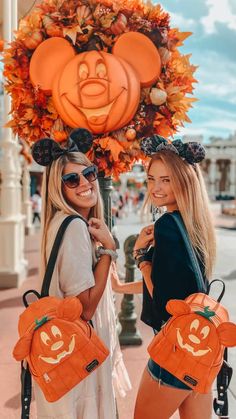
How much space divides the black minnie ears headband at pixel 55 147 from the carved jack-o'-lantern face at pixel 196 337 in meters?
0.97

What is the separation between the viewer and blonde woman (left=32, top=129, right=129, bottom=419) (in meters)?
1.71

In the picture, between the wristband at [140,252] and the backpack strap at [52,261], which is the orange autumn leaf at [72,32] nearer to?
the backpack strap at [52,261]

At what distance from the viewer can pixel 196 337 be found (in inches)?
61.4

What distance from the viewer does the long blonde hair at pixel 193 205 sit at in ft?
5.79

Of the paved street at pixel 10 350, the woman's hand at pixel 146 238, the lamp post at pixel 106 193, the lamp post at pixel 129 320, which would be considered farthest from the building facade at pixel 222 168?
the woman's hand at pixel 146 238

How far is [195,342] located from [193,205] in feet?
1.99

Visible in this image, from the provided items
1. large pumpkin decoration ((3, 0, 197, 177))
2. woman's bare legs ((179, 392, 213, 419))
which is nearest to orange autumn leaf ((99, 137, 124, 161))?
large pumpkin decoration ((3, 0, 197, 177))

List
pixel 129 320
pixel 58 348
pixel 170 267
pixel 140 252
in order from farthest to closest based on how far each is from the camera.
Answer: pixel 129 320, pixel 140 252, pixel 170 267, pixel 58 348

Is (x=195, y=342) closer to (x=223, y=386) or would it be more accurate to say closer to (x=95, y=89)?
(x=223, y=386)

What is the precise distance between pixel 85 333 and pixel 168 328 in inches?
13.7

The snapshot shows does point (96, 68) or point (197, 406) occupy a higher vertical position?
point (96, 68)

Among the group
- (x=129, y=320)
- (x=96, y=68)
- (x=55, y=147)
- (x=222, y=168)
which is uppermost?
(x=222, y=168)

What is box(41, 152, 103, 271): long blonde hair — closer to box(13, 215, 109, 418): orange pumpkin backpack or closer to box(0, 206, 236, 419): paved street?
box(13, 215, 109, 418): orange pumpkin backpack

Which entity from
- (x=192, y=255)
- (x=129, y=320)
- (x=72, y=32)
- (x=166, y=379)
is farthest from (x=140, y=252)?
(x=129, y=320)
